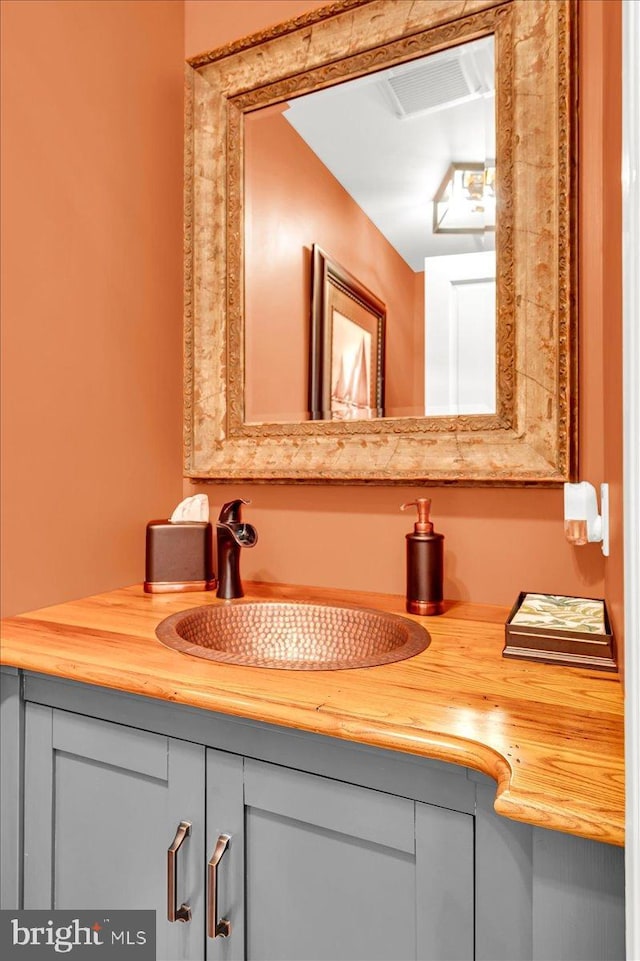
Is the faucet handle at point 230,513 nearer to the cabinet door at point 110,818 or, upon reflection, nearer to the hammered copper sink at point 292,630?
the hammered copper sink at point 292,630

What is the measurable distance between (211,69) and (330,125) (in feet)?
1.28

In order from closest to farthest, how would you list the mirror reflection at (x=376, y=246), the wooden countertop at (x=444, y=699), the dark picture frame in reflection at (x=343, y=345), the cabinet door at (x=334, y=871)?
1. the wooden countertop at (x=444, y=699)
2. the cabinet door at (x=334, y=871)
3. the mirror reflection at (x=376, y=246)
4. the dark picture frame in reflection at (x=343, y=345)

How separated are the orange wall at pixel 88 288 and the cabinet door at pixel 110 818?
1.08 ft

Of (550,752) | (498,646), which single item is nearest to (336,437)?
(498,646)

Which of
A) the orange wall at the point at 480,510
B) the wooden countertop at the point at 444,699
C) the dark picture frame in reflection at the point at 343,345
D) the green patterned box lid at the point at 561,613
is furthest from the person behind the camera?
the dark picture frame in reflection at the point at 343,345

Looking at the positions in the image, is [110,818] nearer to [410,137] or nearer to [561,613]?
[561,613]

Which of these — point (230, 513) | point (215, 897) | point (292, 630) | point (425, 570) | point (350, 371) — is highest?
point (350, 371)

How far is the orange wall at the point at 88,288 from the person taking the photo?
1.12 meters

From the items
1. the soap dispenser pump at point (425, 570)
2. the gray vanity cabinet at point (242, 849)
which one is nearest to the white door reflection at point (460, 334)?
the soap dispenser pump at point (425, 570)

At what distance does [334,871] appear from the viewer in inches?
28.9

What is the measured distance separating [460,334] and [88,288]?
2.63 ft

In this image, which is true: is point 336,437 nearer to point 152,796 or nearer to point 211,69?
point 152,796

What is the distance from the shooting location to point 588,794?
20.7 inches

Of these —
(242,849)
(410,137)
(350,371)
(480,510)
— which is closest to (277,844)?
(242,849)
